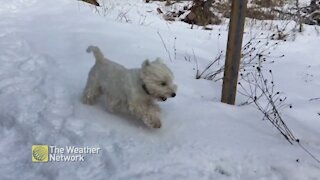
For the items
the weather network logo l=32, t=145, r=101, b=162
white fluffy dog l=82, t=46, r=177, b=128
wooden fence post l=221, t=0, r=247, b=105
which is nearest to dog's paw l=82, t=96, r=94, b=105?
white fluffy dog l=82, t=46, r=177, b=128

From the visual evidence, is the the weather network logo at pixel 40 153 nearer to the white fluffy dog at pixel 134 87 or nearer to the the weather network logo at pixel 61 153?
the the weather network logo at pixel 61 153

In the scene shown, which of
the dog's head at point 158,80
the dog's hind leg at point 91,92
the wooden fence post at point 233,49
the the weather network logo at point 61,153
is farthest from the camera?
the dog's hind leg at point 91,92

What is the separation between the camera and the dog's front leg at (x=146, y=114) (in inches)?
145

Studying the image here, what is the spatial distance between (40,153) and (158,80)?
1.07 metres

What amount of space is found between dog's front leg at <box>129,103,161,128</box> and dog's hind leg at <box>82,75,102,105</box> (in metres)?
0.55

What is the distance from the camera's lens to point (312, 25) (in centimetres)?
839

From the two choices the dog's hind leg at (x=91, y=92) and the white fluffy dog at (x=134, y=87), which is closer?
the white fluffy dog at (x=134, y=87)

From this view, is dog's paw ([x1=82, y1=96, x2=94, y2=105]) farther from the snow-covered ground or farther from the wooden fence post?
the wooden fence post

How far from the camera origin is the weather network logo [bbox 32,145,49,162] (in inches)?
133

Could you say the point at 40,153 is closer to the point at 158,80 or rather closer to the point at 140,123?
the point at 140,123

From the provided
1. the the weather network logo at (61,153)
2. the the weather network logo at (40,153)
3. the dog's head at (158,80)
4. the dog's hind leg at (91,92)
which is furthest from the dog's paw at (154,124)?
the the weather network logo at (40,153)

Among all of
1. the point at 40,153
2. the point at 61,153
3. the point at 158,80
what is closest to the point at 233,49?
the point at 158,80

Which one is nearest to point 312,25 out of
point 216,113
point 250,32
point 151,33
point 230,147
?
point 250,32

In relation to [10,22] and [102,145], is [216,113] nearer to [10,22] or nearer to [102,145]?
[102,145]
